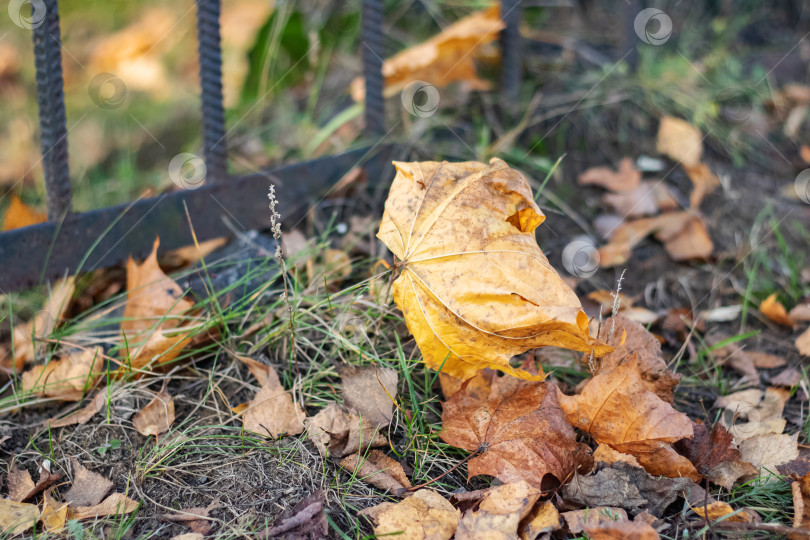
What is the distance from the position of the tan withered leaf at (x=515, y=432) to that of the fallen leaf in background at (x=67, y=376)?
788mm

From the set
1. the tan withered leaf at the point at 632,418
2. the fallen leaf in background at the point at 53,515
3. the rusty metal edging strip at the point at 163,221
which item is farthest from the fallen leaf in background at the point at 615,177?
the fallen leaf in background at the point at 53,515

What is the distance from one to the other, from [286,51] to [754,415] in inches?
79.5

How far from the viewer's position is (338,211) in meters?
2.01

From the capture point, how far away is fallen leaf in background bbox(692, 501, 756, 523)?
1197 millimetres

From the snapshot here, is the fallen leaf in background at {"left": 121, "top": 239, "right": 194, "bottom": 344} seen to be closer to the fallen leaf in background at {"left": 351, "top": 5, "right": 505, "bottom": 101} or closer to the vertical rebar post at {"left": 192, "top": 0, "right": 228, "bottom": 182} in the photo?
the vertical rebar post at {"left": 192, "top": 0, "right": 228, "bottom": 182}

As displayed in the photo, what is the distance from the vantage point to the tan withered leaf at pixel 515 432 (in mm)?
1267

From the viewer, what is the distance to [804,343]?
1695 millimetres

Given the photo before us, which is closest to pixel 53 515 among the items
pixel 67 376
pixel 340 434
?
pixel 67 376

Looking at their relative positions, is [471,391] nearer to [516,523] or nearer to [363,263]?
[516,523]

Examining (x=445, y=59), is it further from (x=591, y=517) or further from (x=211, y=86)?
(x=591, y=517)

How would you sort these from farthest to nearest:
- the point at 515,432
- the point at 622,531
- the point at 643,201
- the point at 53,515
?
the point at 643,201
the point at 515,432
the point at 53,515
the point at 622,531

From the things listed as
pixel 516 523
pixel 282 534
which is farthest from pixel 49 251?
pixel 516 523

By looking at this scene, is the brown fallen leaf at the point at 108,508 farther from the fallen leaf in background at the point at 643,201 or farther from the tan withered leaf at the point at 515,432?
the fallen leaf in background at the point at 643,201

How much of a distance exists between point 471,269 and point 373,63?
3.19 feet
